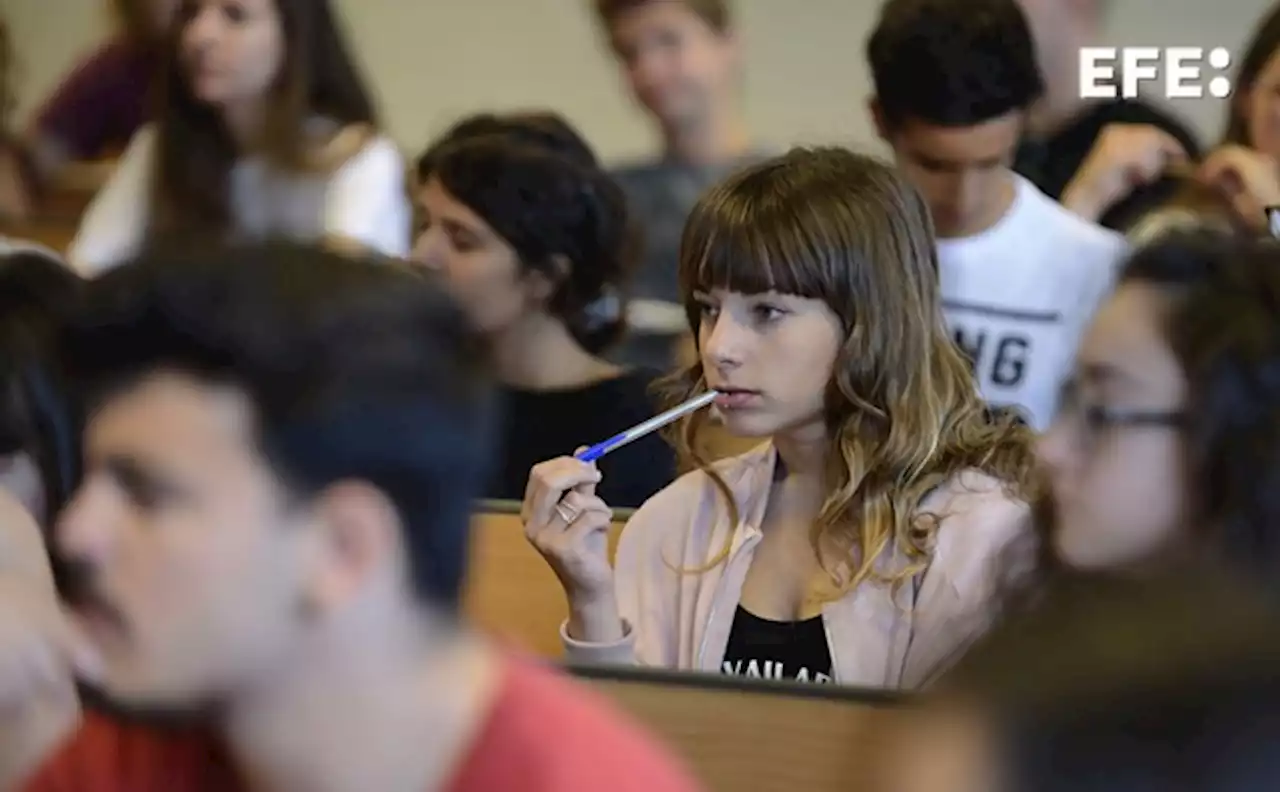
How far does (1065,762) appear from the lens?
1.25 feet

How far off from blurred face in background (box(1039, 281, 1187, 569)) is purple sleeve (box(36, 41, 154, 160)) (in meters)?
2.06

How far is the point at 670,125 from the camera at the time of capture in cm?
258

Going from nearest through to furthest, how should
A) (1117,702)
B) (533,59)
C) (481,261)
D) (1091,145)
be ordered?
(1117,702) → (481,261) → (1091,145) → (533,59)

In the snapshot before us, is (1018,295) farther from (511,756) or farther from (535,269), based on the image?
(511,756)

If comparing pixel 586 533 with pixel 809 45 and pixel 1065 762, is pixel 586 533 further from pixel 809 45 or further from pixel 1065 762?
pixel 809 45

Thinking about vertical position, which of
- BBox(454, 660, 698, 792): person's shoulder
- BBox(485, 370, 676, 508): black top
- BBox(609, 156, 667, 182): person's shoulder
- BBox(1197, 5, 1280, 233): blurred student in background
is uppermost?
BBox(454, 660, 698, 792): person's shoulder

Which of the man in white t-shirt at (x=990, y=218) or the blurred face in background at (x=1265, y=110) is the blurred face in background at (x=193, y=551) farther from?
the blurred face in background at (x=1265, y=110)

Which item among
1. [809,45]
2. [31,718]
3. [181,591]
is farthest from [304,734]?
[809,45]

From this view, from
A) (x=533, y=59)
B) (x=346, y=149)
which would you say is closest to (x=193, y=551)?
(x=346, y=149)

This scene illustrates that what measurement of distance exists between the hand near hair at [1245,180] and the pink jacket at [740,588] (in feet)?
2.53

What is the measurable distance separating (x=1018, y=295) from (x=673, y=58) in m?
0.77

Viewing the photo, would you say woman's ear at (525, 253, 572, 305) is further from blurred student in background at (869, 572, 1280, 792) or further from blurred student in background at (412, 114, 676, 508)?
blurred student in background at (869, 572, 1280, 792)

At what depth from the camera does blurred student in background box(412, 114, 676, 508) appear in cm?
202

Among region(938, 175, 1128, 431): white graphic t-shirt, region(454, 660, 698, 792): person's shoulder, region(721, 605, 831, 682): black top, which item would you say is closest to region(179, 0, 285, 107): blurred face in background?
region(938, 175, 1128, 431): white graphic t-shirt
